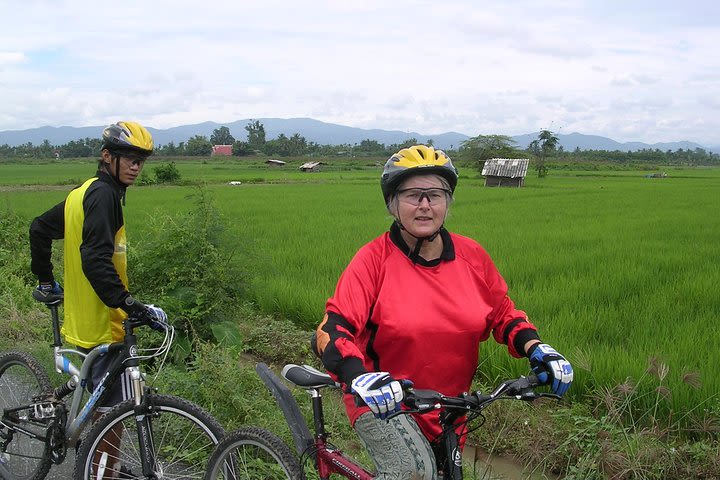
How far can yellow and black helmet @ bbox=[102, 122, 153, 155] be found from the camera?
2562mm

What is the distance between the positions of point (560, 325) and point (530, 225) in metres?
7.44

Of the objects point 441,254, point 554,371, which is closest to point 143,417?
point 441,254

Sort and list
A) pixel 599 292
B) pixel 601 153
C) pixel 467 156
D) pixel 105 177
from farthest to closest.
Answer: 1. pixel 601 153
2. pixel 467 156
3. pixel 599 292
4. pixel 105 177

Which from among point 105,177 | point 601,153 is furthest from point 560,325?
point 601,153

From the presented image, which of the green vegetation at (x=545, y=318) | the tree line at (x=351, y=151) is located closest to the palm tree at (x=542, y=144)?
the tree line at (x=351, y=151)

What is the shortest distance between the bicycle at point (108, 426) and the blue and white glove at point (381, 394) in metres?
1.07

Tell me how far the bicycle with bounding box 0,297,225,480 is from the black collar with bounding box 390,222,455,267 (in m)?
1.07

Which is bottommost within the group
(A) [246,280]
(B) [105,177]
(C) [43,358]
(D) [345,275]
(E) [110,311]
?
(C) [43,358]

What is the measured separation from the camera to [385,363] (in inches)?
77.9

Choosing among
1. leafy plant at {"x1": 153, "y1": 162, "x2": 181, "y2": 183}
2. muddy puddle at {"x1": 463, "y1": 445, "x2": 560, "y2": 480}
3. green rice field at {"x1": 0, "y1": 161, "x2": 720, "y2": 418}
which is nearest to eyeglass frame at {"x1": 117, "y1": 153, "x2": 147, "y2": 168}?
green rice field at {"x1": 0, "y1": 161, "x2": 720, "y2": 418}

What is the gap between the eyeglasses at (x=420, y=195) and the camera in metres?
2.02

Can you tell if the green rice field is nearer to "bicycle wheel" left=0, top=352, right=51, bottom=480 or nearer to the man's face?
the man's face

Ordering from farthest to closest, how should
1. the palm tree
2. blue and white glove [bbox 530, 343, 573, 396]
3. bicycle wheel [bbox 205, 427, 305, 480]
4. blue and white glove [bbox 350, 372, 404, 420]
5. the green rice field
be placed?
the palm tree < the green rice field < bicycle wheel [bbox 205, 427, 305, 480] < blue and white glove [bbox 530, 343, 573, 396] < blue and white glove [bbox 350, 372, 404, 420]

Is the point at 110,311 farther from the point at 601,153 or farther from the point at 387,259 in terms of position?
the point at 601,153
